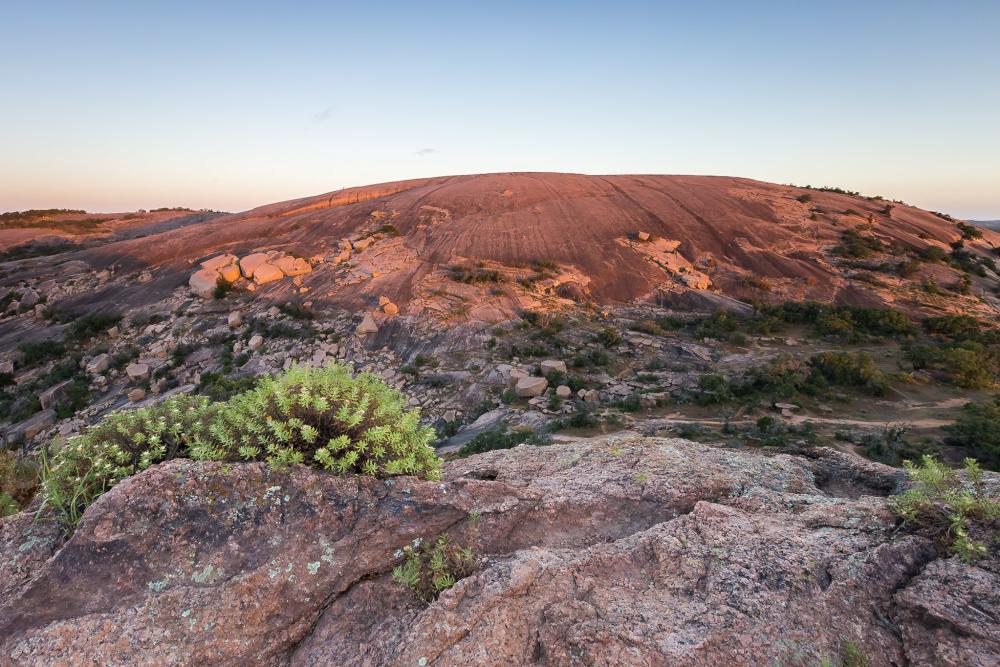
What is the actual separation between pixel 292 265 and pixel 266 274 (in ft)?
4.13

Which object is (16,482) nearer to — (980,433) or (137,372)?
(980,433)

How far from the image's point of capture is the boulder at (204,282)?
21.0 meters

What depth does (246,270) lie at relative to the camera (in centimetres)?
2217

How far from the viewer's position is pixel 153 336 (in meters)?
19.3

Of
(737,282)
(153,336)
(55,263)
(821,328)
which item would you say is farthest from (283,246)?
(821,328)

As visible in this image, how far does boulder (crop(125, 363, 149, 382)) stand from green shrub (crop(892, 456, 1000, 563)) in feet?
69.6

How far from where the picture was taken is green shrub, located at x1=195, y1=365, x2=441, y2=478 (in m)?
3.21

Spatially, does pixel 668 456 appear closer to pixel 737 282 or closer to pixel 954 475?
pixel 954 475

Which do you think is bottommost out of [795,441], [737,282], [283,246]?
[795,441]

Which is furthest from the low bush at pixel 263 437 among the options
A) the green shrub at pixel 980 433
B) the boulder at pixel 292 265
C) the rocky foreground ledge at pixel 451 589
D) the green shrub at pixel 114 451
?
the boulder at pixel 292 265

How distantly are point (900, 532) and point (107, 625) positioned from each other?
4610 mm

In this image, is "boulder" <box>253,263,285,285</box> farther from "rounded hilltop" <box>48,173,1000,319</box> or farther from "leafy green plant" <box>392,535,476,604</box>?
"leafy green plant" <box>392,535,476,604</box>

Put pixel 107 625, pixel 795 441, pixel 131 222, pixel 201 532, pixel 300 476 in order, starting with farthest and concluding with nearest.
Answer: pixel 131 222
pixel 795 441
pixel 300 476
pixel 201 532
pixel 107 625

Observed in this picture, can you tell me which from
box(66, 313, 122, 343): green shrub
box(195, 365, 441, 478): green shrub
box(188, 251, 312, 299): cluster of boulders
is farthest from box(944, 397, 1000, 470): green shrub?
box(66, 313, 122, 343): green shrub
